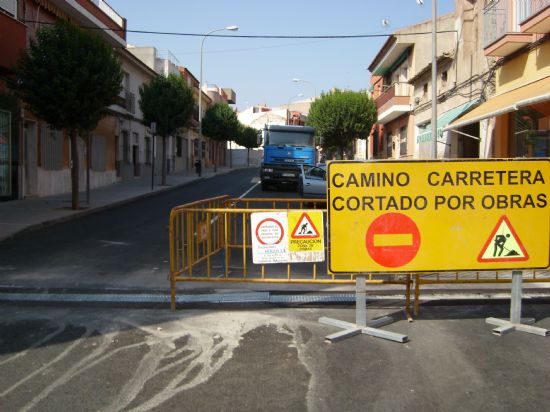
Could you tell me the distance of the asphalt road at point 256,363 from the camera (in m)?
3.66

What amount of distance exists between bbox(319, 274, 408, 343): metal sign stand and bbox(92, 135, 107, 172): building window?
23267mm

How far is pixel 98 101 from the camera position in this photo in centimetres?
1555

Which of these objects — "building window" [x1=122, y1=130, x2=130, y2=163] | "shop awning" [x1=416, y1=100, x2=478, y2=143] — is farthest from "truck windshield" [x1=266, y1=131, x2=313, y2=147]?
"building window" [x1=122, y1=130, x2=130, y2=163]

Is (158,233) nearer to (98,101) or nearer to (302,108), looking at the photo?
(98,101)

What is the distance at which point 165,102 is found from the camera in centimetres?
2800

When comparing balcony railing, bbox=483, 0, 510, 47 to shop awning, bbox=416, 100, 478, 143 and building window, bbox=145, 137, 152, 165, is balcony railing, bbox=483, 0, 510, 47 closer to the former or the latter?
shop awning, bbox=416, 100, 478, 143

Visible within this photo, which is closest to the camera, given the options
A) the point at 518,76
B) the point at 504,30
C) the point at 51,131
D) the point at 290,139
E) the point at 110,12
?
the point at 504,30

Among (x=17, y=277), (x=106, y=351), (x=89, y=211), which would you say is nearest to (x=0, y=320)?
(x=106, y=351)

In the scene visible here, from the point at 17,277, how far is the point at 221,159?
6866cm

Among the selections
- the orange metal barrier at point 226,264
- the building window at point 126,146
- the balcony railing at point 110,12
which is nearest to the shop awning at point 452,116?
the orange metal barrier at point 226,264

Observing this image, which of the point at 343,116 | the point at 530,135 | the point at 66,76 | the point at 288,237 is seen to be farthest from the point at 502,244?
the point at 343,116

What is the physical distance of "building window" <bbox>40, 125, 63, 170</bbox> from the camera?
20.7 m

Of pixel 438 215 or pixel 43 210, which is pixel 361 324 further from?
pixel 43 210

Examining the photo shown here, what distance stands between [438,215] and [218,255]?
3853 millimetres
